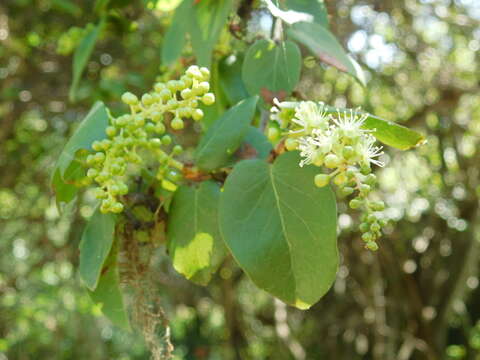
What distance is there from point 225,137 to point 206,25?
1.00 ft

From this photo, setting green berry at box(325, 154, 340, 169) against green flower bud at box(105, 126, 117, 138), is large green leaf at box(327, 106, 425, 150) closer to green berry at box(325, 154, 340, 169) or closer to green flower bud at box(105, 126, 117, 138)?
green berry at box(325, 154, 340, 169)

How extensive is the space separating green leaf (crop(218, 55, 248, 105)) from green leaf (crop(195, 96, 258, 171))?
244 millimetres

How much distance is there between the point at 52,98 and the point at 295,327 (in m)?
2.18

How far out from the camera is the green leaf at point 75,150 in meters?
0.81

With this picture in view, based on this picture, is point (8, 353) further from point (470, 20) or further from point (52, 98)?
point (470, 20)

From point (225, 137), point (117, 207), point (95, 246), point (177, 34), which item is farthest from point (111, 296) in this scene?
point (177, 34)

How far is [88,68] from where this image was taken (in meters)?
2.29

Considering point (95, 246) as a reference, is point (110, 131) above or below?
above

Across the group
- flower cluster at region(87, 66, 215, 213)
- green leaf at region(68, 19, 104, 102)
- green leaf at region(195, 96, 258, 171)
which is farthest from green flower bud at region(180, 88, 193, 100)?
green leaf at region(68, 19, 104, 102)

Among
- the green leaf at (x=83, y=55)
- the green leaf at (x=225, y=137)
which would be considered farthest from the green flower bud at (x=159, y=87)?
the green leaf at (x=83, y=55)

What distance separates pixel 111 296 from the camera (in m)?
0.92

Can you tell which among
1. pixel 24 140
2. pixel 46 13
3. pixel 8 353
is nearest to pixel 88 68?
pixel 46 13

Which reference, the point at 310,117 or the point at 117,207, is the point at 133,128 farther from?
the point at 310,117

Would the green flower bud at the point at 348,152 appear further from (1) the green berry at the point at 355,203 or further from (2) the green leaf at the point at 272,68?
(2) the green leaf at the point at 272,68
